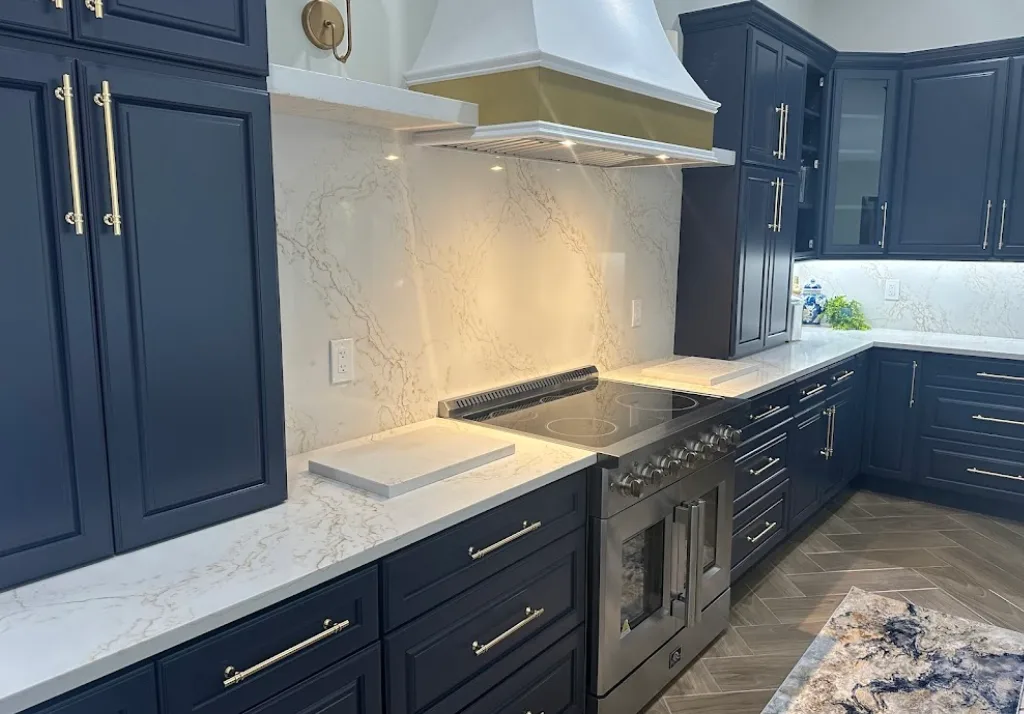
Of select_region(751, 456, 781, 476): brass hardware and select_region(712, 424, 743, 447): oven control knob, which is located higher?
select_region(712, 424, 743, 447): oven control knob

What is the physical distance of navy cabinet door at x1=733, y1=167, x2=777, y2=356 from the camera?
3594 mm

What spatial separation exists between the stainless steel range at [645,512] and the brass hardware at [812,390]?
835 millimetres

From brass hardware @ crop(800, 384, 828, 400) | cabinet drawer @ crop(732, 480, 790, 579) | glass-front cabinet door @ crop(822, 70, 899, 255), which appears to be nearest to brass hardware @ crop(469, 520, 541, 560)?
cabinet drawer @ crop(732, 480, 790, 579)

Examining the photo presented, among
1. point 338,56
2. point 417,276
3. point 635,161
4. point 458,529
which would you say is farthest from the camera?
point 635,161

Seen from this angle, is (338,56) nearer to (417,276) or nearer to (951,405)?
(417,276)

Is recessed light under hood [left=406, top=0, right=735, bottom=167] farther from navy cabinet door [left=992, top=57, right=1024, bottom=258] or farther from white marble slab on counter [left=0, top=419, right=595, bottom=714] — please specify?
navy cabinet door [left=992, top=57, right=1024, bottom=258]

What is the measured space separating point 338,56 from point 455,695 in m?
1.69

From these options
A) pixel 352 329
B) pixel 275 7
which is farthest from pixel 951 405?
pixel 275 7

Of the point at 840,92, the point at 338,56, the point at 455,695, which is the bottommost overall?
the point at 455,695

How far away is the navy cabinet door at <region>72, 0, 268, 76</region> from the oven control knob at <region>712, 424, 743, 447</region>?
186 centimetres

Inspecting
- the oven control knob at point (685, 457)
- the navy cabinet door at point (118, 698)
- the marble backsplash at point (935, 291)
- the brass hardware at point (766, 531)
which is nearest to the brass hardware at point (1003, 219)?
the marble backsplash at point (935, 291)

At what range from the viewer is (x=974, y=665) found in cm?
160

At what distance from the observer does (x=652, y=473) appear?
2340 millimetres

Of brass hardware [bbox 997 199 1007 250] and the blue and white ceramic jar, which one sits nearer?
brass hardware [bbox 997 199 1007 250]
